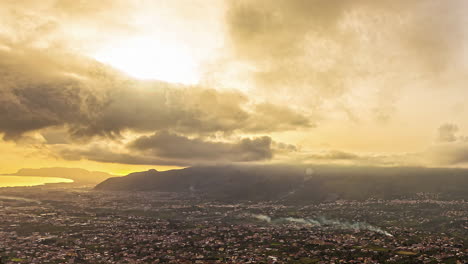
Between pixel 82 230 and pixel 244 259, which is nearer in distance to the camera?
pixel 244 259

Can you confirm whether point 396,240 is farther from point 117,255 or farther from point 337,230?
point 117,255

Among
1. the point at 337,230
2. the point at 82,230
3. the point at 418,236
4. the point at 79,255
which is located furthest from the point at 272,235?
the point at 82,230

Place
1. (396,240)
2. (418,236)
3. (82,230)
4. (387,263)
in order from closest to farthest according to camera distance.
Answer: (387,263) → (396,240) → (418,236) → (82,230)

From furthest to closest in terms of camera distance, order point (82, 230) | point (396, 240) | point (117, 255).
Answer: point (82, 230)
point (396, 240)
point (117, 255)

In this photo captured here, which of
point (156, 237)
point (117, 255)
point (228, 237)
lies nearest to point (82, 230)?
point (156, 237)

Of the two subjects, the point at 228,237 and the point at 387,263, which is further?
the point at 228,237

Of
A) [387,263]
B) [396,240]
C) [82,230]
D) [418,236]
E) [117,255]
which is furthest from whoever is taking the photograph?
[82,230]

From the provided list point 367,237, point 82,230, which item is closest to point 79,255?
point 82,230

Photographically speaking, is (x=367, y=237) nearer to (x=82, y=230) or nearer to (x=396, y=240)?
(x=396, y=240)

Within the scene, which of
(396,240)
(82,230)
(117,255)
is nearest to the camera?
(117,255)
